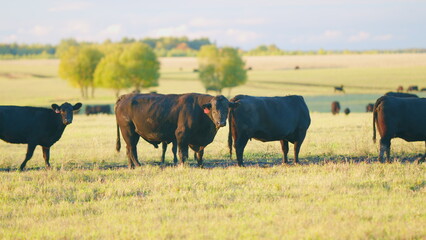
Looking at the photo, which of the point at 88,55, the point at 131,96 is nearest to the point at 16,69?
the point at 88,55

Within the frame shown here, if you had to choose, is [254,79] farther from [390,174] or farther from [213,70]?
[390,174]

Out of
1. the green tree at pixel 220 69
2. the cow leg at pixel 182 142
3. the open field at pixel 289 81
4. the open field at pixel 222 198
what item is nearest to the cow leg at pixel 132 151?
the open field at pixel 222 198

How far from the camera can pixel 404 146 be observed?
1716 cm

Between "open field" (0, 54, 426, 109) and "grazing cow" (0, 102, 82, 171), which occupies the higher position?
"grazing cow" (0, 102, 82, 171)

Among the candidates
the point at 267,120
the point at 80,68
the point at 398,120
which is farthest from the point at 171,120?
the point at 80,68

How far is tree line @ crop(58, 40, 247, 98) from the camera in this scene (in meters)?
79.8

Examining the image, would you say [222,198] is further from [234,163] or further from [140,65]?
[140,65]

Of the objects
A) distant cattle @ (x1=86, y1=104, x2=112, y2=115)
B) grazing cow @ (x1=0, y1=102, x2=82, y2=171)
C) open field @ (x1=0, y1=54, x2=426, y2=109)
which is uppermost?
grazing cow @ (x1=0, y1=102, x2=82, y2=171)

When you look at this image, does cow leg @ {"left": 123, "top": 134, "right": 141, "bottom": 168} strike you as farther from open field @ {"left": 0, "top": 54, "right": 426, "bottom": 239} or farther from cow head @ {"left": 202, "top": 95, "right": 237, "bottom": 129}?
cow head @ {"left": 202, "top": 95, "right": 237, "bottom": 129}

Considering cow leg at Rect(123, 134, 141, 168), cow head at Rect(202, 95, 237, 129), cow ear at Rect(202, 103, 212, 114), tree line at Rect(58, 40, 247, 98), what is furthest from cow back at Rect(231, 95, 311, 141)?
tree line at Rect(58, 40, 247, 98)

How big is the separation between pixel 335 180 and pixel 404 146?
723cm

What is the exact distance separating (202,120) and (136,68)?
67.6m

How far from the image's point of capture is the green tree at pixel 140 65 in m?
80.1

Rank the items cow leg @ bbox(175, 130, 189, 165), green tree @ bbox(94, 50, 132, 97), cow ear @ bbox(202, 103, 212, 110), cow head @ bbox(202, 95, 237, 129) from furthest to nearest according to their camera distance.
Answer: green tree @ bbox(94, 50, 132, 97), cow leg @ bbox(175, 130, 189, 165), cow ear @ bbox(202, 103, 212, 110), cow head @ bbox(202, 95, 237, 129)
